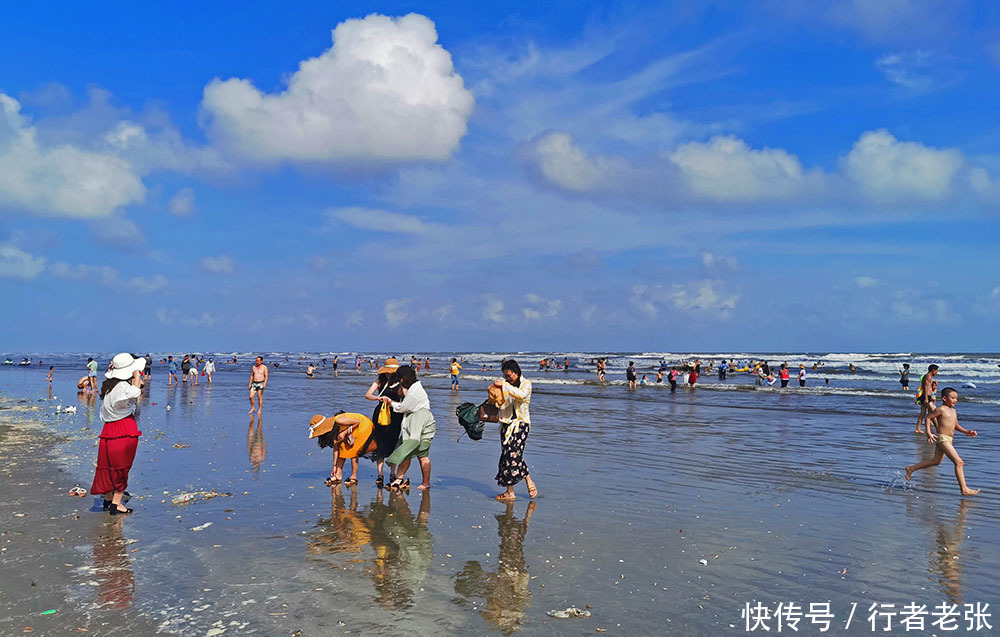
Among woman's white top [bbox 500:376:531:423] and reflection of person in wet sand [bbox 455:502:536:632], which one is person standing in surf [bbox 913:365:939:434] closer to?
woman's white top [bbox 500:376:531:423]

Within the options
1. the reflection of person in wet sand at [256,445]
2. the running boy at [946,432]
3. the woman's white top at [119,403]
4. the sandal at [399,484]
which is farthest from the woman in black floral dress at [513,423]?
the running boy at [946,432]

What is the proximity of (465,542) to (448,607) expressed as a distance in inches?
76.1

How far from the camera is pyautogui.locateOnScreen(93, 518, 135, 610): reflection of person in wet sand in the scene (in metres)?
5.65

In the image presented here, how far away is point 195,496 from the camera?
31.3 ft

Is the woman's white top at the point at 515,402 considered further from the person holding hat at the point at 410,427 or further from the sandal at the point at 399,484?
the sandal at the point at 399,484

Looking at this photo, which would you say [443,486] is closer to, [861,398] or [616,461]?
[616,461]

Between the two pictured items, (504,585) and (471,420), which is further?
(471,420)

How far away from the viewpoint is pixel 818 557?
283 inches

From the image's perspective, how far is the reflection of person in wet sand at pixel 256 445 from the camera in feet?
41.7

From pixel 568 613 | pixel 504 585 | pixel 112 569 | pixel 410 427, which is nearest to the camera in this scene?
pixel 568 613

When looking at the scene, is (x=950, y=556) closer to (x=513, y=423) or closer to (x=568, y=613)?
(x=568, y=613)

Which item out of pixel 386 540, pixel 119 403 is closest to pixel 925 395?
pixel 386 540

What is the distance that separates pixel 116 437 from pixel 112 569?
2.57m

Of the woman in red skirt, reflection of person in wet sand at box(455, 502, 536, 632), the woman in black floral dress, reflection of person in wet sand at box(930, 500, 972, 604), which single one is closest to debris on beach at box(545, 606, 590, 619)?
reflection of person in wet sand at box(455, 502, 536, 632)
